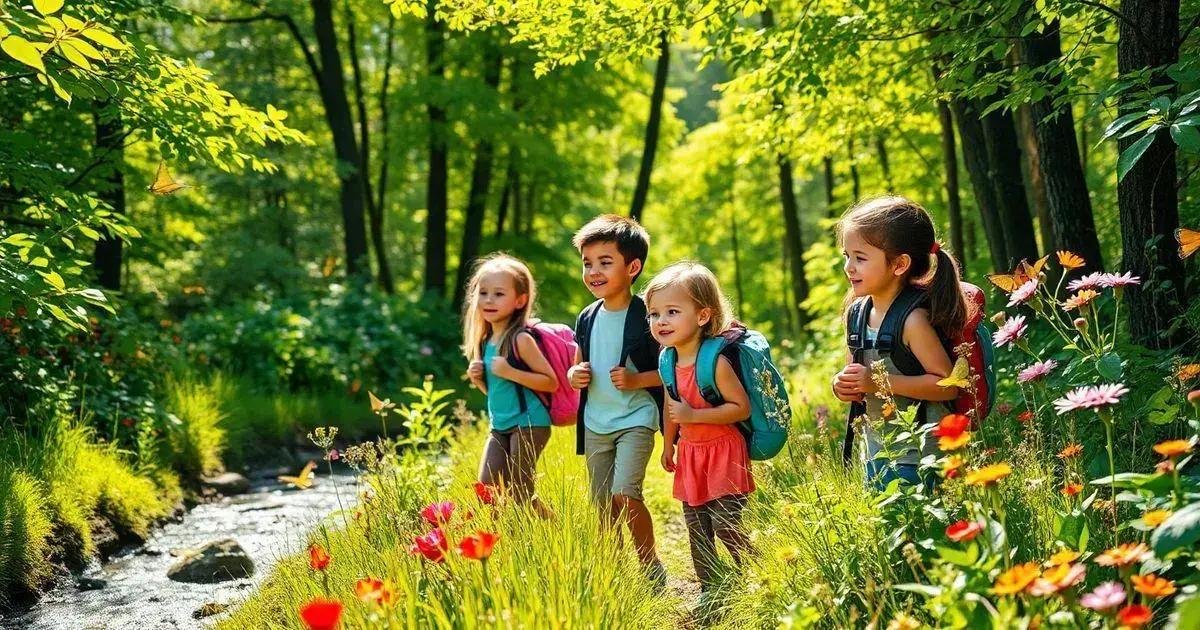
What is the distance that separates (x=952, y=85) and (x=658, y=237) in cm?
2702

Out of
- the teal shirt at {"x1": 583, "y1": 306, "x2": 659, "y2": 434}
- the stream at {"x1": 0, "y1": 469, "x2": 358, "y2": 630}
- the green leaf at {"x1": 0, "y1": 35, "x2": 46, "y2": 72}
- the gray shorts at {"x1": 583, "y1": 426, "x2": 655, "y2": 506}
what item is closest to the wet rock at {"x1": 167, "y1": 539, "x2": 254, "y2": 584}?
the stream at {"x1": 0, "y1": 469, "x2": 358, "y2": 630}

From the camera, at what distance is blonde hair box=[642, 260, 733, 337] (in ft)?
13.8

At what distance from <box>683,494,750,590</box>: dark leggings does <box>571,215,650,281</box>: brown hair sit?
3.49 feet

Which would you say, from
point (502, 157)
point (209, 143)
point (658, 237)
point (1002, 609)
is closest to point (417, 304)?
point (502, 157)

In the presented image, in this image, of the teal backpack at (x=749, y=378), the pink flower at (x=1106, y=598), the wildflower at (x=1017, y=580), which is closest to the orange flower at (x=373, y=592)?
the wildflower at (x=1017, y=580)

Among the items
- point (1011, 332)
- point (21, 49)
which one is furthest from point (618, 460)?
point (21, 49)

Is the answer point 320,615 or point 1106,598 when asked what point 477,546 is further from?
point 1106,598

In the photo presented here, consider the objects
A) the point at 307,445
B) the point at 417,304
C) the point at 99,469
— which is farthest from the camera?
the point at 417,304

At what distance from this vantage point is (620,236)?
4645 millimetres

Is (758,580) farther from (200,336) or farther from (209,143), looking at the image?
(200,336)

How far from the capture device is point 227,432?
9273 mm

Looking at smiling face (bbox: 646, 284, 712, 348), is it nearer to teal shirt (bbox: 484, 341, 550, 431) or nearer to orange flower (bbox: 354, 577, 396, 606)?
teal shirt (bbox: 484, 341, 550, 431)

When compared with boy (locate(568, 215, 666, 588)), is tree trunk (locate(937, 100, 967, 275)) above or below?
above

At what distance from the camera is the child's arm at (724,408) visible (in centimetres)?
408
